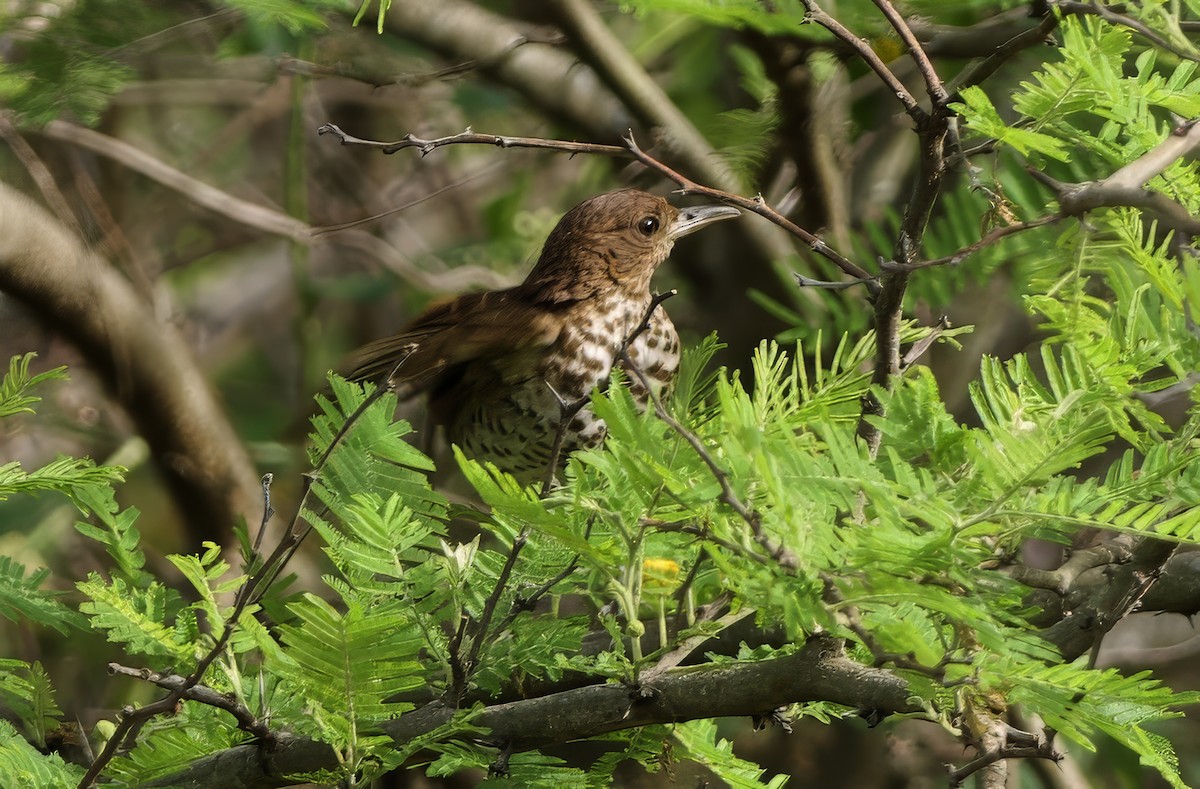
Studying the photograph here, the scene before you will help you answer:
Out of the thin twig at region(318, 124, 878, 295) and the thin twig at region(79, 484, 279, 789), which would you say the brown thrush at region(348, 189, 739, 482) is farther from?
the thin twig at region(79, 484, 279, 789)

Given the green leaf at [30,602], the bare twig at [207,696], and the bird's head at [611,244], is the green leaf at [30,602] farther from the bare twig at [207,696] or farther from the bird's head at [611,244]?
the bird's head at [611,244]

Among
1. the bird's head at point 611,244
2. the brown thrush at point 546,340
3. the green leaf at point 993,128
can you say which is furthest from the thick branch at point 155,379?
the green leaf at point 993,128

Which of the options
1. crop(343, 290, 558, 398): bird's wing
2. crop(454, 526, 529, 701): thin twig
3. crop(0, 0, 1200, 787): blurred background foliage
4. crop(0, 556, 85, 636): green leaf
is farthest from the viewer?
crop(0, 0, 1200, 787): blurred background foliage

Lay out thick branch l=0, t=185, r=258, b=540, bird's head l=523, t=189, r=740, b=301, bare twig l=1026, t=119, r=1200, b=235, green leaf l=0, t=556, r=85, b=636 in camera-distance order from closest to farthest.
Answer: bare twig l=1026, t=119, r=1200, b=235 < green leaf l=0, t=556, r=85, b=636 < bird's head l=523, t=189, r=740, b=301 < thick branch l=0, t=185, r=258, b=540

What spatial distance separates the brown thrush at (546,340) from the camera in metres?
2.95

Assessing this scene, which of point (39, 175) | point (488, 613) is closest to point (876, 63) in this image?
point (488, 613)

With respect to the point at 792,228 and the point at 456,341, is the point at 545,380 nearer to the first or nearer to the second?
the point at 456,341

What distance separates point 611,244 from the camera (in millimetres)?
3297

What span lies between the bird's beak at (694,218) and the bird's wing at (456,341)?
47 centimetres

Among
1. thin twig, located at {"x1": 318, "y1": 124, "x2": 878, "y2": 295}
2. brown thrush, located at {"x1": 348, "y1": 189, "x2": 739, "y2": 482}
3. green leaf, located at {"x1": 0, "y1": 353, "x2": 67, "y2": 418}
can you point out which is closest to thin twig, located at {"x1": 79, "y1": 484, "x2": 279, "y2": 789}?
green leaf, located at {"x1": 0, "y1": 353, "x2": 67, "y2": 418}

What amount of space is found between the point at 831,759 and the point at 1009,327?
1.59 meters

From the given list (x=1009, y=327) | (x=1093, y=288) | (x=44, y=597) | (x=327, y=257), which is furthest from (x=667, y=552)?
(x=327, y=257)

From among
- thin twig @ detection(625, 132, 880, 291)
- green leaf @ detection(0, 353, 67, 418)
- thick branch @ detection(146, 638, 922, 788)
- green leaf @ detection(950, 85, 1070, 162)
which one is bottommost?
thick branch @ detection(146, 638, 922, 788)

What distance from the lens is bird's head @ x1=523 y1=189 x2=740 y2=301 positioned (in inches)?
127
